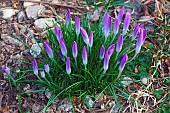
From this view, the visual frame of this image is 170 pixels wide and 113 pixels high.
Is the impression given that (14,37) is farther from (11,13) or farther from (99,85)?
(99,85)

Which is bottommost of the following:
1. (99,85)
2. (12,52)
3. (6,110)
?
(6,110)

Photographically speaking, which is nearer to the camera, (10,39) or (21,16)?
(10,39)

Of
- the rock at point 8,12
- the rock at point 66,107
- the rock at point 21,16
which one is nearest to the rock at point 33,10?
the rock at point 21,16

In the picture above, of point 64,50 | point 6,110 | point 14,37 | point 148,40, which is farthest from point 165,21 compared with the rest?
point 6,110

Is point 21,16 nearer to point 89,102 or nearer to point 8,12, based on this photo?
point 8,12

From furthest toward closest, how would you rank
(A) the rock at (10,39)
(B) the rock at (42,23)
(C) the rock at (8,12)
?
(C) the rock at (8,12) → (B) the rock at (42,23) → (A) the rock at (10,39)

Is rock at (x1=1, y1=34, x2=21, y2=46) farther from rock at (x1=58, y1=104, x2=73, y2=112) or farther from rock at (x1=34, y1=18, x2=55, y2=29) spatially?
rock at (x1=58, y1=104, x2=73, y2=112)

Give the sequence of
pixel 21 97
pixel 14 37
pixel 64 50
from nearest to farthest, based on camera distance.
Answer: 1. pixel 64 50
2. pixel 21 97
3. pixel 14 37

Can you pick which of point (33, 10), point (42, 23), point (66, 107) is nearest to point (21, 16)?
point (33, 10)

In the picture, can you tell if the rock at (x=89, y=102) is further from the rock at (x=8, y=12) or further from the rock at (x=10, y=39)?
the rock at (x=8, y=12)
